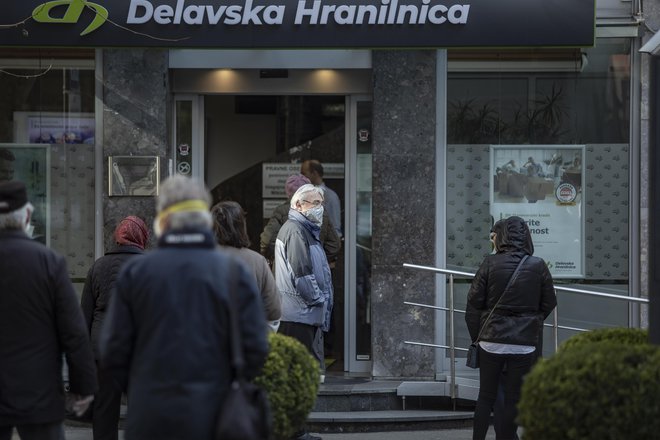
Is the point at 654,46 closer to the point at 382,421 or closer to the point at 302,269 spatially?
the point at 302,269

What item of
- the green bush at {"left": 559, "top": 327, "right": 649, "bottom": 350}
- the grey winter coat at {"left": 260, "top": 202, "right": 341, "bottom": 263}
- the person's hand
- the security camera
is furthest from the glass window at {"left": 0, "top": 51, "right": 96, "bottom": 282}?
the security camera

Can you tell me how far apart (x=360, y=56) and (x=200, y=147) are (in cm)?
178

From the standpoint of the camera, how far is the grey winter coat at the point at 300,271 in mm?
8773

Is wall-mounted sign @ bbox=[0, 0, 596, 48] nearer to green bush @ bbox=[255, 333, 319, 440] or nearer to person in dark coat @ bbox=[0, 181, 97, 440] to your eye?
green bush @ bbox=[255, 333, 319, 440]

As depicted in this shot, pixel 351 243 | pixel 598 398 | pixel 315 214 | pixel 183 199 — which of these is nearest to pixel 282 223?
pixel 351 243

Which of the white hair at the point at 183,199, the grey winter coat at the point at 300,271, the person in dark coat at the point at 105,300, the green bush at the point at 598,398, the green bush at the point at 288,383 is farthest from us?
the grey winter coat at the point at 300,271

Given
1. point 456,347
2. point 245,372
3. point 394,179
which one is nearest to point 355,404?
point 456,347

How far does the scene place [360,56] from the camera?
1082 centimetres

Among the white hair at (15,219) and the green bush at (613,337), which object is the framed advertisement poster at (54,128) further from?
the green bush at (613,337)

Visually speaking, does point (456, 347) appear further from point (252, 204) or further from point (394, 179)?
point (252, 204)

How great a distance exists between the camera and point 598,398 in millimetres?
5523

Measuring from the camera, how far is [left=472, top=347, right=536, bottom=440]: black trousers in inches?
329

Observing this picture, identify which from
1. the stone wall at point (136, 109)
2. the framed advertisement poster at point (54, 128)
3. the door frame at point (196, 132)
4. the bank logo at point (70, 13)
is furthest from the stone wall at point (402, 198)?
the framed advertisement poster at point (54, 128)

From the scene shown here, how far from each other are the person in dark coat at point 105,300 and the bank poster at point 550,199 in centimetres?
413
